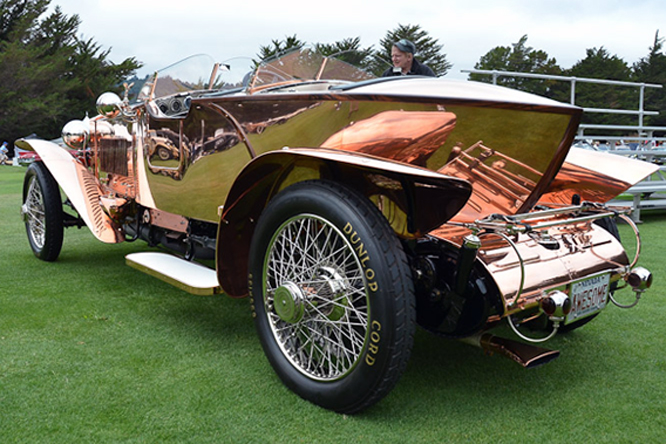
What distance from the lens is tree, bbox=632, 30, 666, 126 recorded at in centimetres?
4282

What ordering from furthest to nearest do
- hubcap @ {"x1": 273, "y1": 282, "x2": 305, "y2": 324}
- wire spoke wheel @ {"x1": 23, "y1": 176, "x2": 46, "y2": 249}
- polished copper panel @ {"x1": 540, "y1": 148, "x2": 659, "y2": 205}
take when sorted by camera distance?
wire spoke wheel @ {"x1": 23, "y1": 176, "x2": 46, "y2": 249} < polished copper panel @ {"x1": 540, "y1": 148, "x2": 659, "y2": 205} < hubcap @ {"x1": 273, "y1": 282, "x2": 305, "y2": 324}

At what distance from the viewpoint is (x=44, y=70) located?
Result: 35812 mm

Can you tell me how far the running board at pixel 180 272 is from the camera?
A: 2.79m

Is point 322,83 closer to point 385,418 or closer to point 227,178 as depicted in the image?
point 227,178

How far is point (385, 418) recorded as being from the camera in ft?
7.14

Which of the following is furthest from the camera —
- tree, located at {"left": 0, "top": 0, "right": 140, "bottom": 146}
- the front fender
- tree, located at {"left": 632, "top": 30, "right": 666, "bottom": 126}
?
tree, located at {"left": 632, "top": 30, "right": 666, "bottom": 126}

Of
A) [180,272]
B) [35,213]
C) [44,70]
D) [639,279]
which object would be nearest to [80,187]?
[35,213]

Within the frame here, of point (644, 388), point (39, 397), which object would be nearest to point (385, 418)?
point (644, 388)

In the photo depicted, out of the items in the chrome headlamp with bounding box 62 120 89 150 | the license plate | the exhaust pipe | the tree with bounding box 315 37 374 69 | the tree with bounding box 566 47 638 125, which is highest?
the tree with bounding box 566 47 638 125

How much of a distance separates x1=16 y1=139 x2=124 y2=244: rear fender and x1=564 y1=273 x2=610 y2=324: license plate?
10.8ft

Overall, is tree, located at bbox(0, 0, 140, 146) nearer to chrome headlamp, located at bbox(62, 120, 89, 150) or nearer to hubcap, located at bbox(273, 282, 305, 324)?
chrome headlamp, located at bbox(62, 120, 89, 150)

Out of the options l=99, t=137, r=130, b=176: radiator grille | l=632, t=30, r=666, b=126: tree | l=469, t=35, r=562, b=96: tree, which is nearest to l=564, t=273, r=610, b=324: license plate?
l=99, t=137, r=130, b=176: radiator grille

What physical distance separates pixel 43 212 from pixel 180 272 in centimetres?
247

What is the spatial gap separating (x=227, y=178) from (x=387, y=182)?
1122 mm
